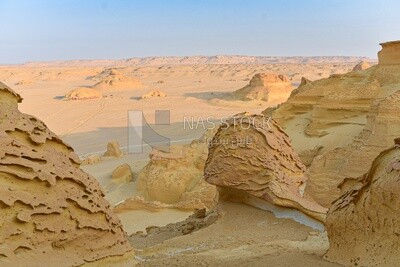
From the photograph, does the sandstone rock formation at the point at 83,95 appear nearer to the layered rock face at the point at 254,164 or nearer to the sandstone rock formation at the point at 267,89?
the sandstone rock formation at the point at 267,89

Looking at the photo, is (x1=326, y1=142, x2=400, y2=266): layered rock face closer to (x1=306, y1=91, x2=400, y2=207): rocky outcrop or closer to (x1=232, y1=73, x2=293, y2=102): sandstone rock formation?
(x1=306, y1=91, x2=400, y2=207): rocky outcrop

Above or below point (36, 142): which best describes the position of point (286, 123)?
below

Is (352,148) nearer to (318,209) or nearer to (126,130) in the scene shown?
(318,209)

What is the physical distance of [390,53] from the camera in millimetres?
10219

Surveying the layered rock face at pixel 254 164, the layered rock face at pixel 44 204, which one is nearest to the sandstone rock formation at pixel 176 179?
the layered rock face at pixel 254 164

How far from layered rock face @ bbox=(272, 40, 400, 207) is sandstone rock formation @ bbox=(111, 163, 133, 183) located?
355 cm

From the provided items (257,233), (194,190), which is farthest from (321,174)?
(257,233)

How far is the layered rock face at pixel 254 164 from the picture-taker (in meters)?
5.48

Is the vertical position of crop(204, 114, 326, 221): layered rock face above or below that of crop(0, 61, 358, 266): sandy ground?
above

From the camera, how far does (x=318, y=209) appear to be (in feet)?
17.5

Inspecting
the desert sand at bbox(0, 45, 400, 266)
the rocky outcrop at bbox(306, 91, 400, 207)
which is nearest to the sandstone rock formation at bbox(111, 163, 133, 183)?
the desert sand at bbox(0, 45, 400, 266)

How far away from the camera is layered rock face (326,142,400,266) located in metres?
2.82

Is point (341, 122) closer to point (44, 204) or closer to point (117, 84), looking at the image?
point (44, 204)

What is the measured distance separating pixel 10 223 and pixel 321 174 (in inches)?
262
